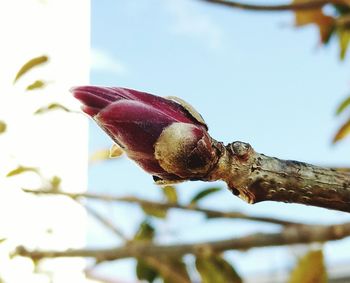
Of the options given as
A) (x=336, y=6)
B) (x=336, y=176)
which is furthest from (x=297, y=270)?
(x=336, y=6)

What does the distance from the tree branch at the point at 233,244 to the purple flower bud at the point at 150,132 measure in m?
0.07

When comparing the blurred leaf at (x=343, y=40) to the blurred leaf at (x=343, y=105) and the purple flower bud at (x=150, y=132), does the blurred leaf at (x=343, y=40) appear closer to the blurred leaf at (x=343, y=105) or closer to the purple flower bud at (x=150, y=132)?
the blurred leaf at (x=343, y=105)

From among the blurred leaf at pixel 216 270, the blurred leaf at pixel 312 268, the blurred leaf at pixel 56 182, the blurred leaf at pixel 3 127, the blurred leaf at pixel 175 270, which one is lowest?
the blurred leaf at pixel 175 270

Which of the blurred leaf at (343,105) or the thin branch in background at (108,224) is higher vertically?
the blurred leaf at (343,105)

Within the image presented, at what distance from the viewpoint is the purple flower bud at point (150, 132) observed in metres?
0.38

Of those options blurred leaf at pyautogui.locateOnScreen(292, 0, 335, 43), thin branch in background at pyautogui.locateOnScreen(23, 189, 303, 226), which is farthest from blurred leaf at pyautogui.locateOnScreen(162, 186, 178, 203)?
blurred leaf at pyautogui.locateOnScreen(292, 0, 335, 43)

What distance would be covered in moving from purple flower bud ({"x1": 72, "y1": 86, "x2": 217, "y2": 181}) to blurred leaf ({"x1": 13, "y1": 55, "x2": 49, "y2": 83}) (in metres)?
0.49

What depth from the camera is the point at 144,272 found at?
3.15 feet

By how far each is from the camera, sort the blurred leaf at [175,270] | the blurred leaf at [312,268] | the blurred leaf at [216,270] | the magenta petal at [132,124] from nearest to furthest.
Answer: the magenta petal at [132,124] < the blurred leaf at [312,268] < the blurred leaf at [216,270] < the blurred leaf at [175,270]

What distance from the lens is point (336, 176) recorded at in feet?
1.33

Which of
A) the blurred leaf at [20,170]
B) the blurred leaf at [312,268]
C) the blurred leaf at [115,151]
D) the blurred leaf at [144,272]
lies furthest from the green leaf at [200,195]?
the blurred leaf at [115,151]

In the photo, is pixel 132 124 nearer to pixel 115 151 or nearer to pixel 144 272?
pixel 115 151

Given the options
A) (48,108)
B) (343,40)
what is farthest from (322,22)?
(48,108)

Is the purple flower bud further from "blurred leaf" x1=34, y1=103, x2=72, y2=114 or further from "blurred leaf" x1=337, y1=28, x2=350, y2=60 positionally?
"blurred leaf" x1=337, y1=28, x2=350, y2=60
